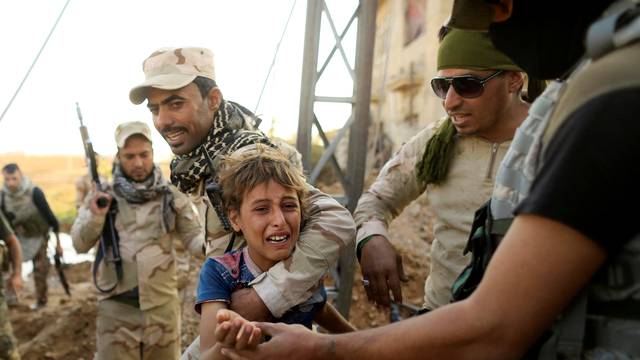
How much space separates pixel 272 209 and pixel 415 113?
1584 cm

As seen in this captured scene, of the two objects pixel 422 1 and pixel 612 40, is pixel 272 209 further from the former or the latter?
pixel 422 1

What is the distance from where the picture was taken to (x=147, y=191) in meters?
3.80

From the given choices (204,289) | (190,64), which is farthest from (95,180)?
(204,289)

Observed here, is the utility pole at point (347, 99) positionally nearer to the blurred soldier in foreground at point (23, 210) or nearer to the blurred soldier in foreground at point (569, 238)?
the blurred soldier in foreground at point (569, 238)

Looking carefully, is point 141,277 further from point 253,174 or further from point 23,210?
point 23,210

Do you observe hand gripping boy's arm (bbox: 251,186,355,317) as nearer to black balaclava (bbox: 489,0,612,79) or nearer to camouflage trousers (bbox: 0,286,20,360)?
black balaclava (bbox: 489,0,612,79)

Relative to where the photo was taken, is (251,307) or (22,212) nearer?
(251,307)

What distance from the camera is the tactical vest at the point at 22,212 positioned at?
7.04 m

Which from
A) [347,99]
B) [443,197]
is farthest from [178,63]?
[347,99]

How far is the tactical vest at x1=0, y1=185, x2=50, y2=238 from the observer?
23.1ft

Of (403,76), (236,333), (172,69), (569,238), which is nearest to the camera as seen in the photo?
(569,238)

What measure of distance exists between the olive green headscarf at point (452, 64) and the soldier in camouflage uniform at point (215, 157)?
23.5 inches

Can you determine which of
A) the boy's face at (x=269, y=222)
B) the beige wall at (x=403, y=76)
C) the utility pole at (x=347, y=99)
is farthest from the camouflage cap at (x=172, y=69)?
A: the beige wall at (x=403, y=76)

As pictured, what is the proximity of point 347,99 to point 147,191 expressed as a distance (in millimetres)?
1907
